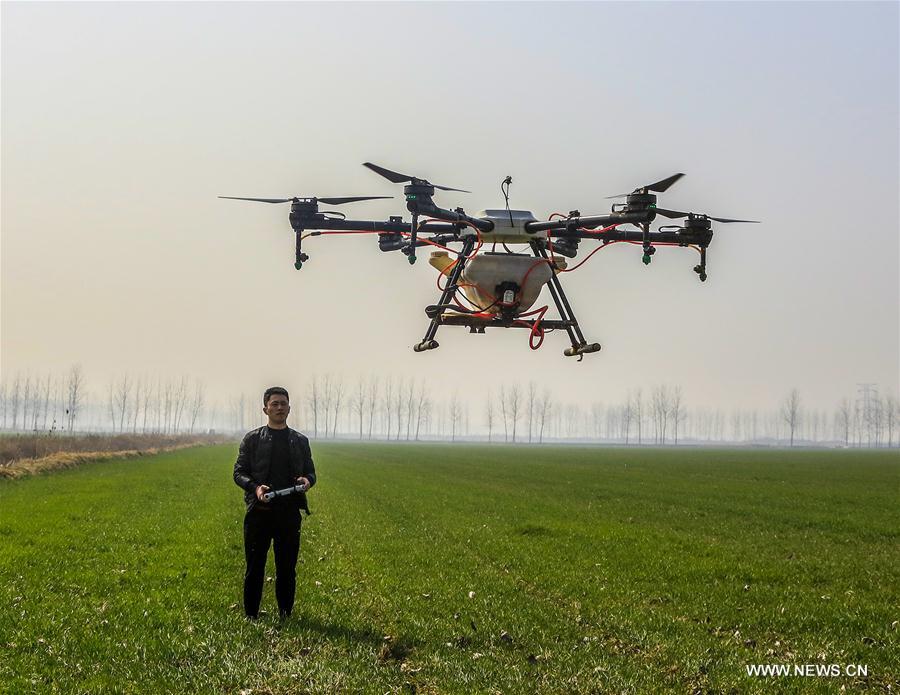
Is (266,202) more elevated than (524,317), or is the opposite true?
(266,202)

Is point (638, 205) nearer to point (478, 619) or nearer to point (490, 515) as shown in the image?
point (478, 619)

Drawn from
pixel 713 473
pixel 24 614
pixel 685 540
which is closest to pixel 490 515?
pixel 685 540

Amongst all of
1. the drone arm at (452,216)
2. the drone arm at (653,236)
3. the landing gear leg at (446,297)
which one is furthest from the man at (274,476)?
the drone arm at (653,236)

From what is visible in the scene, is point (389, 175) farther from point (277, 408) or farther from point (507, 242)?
point (277, 408)

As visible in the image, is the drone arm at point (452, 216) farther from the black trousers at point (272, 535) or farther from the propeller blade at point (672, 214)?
the black trousers at point (272, 535)

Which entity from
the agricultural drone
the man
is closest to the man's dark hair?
the man

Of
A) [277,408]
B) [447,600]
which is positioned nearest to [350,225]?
[277,408]

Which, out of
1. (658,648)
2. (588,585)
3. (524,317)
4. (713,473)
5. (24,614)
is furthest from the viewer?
(713,473)
